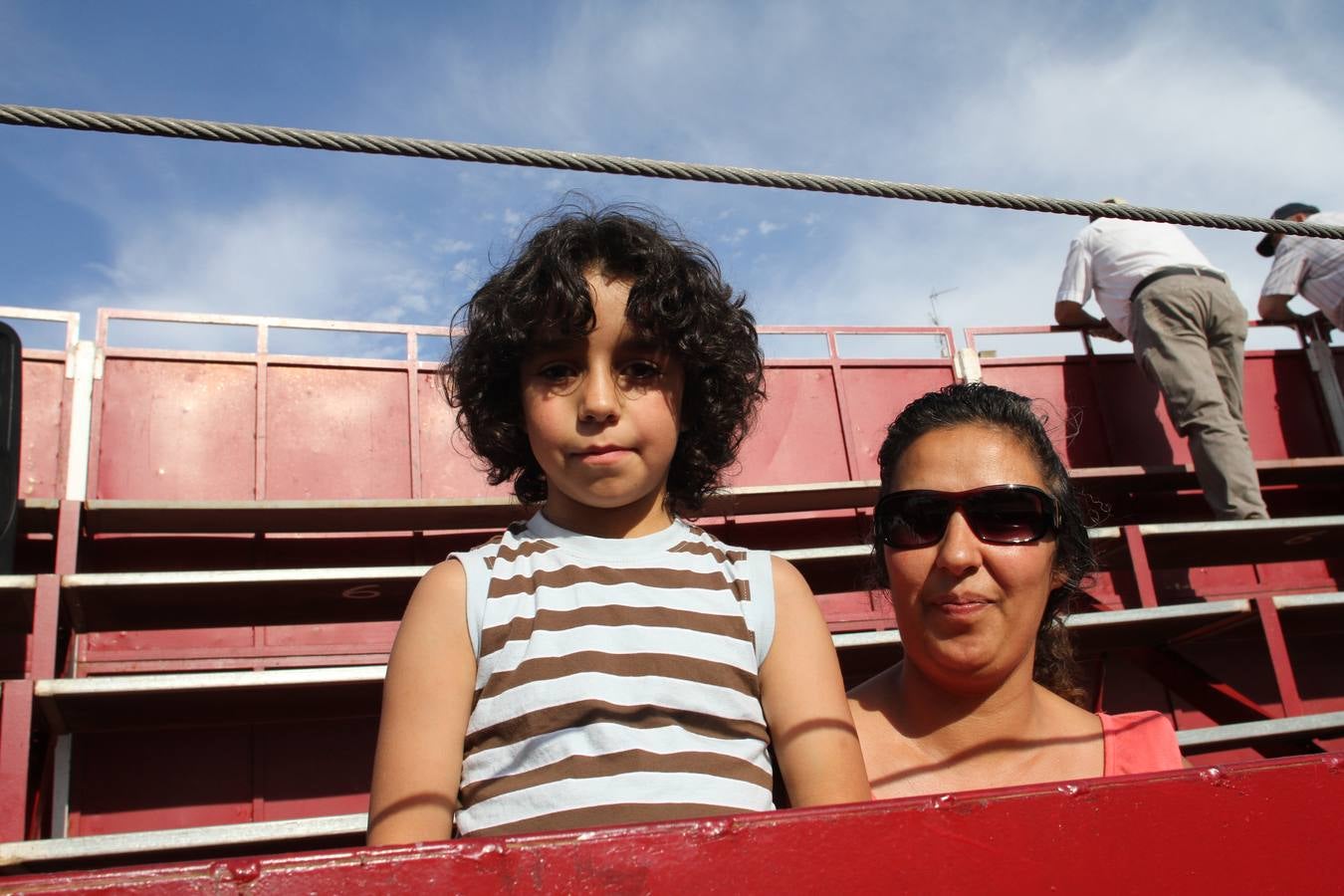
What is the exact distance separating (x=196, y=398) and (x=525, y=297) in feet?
13.2

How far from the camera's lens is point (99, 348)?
191 inches

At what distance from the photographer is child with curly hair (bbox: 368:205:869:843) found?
1.22m

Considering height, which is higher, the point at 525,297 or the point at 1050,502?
the point at 525,297

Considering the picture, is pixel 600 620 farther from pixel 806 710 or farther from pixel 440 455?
pixel 440 455

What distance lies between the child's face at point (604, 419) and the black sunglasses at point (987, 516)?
390 mm

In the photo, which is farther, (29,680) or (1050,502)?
(29,680)

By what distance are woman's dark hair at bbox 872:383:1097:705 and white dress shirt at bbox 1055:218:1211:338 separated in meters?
4.01

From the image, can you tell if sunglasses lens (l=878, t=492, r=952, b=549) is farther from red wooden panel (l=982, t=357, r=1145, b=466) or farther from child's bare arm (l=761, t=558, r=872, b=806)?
red wooden panel (l=982, t=357, r=1145, b=466)

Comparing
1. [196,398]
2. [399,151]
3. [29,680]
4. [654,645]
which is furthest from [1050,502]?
[196,398]

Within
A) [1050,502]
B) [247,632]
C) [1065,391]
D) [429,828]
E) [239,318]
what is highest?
[239,318]

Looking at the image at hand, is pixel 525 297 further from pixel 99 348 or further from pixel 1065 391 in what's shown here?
pixel 1065 391

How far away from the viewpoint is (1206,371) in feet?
16.6

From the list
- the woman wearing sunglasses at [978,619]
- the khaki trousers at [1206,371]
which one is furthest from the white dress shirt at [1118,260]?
the woman wearing sunglasses at [978,619]

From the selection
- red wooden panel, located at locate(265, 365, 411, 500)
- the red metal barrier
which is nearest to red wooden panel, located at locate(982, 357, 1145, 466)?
red wooden panel, located at locate(265, 365, 411, 500)
